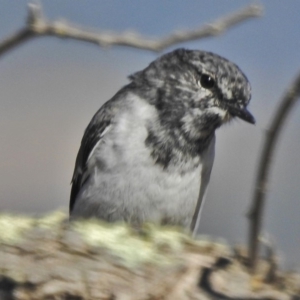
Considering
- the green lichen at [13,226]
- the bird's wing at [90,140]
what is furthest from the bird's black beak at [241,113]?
the green lichen at [13,226]

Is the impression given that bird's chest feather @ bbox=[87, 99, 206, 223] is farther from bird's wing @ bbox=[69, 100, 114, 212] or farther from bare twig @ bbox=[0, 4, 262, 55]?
bare twig @ bbox=[0, 4, 262, 55]

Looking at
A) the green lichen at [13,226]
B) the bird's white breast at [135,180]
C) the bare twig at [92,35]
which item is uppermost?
the bare twig at [92,35]

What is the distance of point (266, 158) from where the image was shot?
211 centimetres

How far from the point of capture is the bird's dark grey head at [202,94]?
404 centimetres

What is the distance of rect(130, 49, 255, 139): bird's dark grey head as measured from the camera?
4.04m

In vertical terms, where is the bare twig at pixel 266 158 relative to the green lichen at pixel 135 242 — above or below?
above

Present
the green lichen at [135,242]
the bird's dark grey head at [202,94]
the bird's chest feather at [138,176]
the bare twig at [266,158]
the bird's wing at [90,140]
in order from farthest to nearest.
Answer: the bird's wing at [90,140] → the bird's dark grey head at [202,94] → the bird's chest feather at [138,176] → the green lichen at [135,242] → the bare twig at [266,158]

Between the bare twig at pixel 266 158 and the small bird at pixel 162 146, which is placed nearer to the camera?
the bare twig at pixel 266 158

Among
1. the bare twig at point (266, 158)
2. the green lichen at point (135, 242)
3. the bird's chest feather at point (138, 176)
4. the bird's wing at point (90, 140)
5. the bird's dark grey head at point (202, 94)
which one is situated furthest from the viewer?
the bird's wing at point (90, 140)

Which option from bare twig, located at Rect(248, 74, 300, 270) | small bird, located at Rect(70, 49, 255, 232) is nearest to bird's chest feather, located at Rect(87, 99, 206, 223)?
small bird, located at Rect(70, 49, 255, 232)

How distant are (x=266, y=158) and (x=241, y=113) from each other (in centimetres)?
188

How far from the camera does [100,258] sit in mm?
2775

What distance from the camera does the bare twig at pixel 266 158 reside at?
78.3 inches

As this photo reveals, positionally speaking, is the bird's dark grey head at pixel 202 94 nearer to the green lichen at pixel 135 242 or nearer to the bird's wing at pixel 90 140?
the bird's wing at pixel 90 140
